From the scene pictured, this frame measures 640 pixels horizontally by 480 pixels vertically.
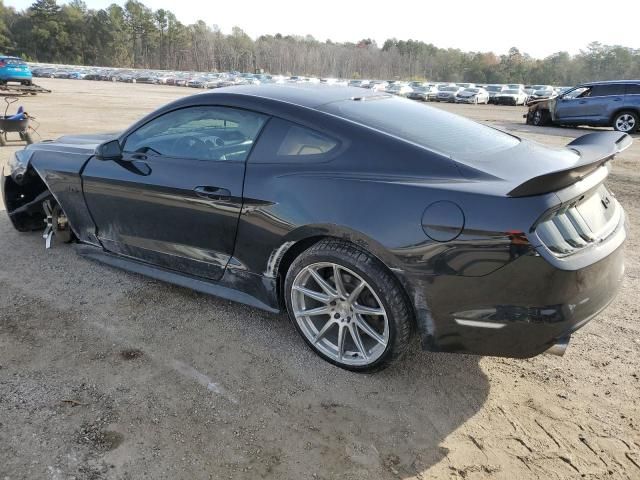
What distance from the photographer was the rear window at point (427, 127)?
2.77 meters

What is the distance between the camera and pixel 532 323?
2283 millimetres

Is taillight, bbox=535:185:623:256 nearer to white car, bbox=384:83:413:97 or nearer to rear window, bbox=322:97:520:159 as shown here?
rear window, bbox=322:97:520:159

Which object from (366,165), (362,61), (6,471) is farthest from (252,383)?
(362,61)

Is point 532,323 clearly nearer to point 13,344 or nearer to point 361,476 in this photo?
point 361,476

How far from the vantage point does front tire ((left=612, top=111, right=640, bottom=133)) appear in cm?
1506

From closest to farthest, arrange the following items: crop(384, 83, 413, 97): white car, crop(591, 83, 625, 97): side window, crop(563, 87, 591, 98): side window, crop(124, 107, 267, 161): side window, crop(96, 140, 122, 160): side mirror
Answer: crop(124, 107, 267, 161): side window, crop(96, 140, 122, 160): side mirror, crop(591, 83, 625, 97): side window, crop(563, 87, 591, 98): side window, crop(384, 83, 413, 97): white car

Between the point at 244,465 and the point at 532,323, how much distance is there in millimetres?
1449

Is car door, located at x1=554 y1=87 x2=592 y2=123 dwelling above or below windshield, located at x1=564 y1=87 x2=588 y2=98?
below

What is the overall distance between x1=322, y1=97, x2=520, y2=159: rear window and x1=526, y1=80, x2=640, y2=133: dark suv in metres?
14.3

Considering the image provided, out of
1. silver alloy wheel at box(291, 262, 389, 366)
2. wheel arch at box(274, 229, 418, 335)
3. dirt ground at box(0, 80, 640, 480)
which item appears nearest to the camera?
dirt ground at box(0, 80, 640, 480)

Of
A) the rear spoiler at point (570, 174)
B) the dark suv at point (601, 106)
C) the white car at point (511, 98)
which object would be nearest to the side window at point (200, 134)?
the rear spoiler at point (570, 174)

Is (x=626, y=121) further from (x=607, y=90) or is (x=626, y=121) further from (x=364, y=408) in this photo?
(x=364, y=408)

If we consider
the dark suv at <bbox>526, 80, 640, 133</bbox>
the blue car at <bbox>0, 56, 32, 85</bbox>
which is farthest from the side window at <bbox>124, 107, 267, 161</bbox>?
the blue car at <bbox>0, 56, 32, 85</bbox>

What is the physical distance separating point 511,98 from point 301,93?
123 ft
